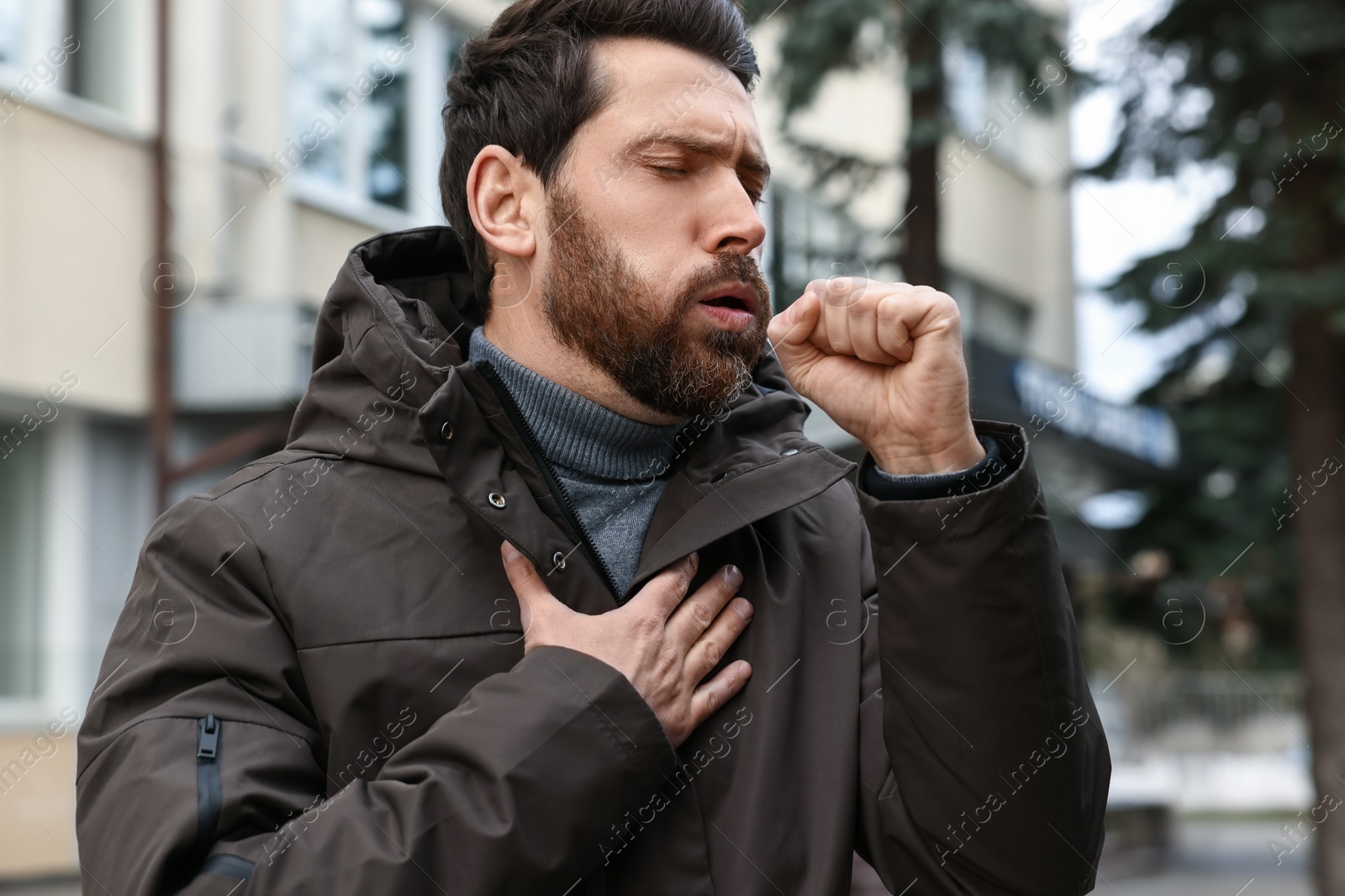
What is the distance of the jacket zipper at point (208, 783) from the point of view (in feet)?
5.72

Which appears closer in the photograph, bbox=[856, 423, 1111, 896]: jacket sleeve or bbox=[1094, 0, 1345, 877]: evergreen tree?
bbox=[856, 423, 1111, 896]: jacket sleeve

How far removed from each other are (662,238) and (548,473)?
0.39m

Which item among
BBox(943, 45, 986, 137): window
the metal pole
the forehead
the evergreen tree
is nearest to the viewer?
the forehead

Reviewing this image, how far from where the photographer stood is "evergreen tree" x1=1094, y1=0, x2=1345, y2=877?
9352mm

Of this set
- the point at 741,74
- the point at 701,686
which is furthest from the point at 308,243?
the point at 701,686

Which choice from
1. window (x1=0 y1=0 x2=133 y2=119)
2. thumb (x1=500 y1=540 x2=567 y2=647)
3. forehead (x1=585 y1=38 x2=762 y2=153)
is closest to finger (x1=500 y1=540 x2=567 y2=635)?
thumb (x1=500 y1=540 x2=567 y2=647)

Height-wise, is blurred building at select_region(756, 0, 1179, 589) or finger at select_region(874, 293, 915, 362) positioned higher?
finger at select_region(874, 293, 915, 362)

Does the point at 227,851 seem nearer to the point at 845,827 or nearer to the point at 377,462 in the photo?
the point at 377,462

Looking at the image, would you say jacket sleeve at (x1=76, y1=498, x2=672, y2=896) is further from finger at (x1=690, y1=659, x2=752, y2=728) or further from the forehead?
the forehead

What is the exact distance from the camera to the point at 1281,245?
934cm

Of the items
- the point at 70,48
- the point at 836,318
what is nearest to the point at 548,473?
the point at 836,318

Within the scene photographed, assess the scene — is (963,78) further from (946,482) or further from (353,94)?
(946,482)

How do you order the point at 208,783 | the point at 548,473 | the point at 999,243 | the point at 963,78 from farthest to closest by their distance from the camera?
the point at 999,243
the point at 963,78
the point at 548,473
the point at 208,783

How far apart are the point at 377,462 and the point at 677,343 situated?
466 millimetres
